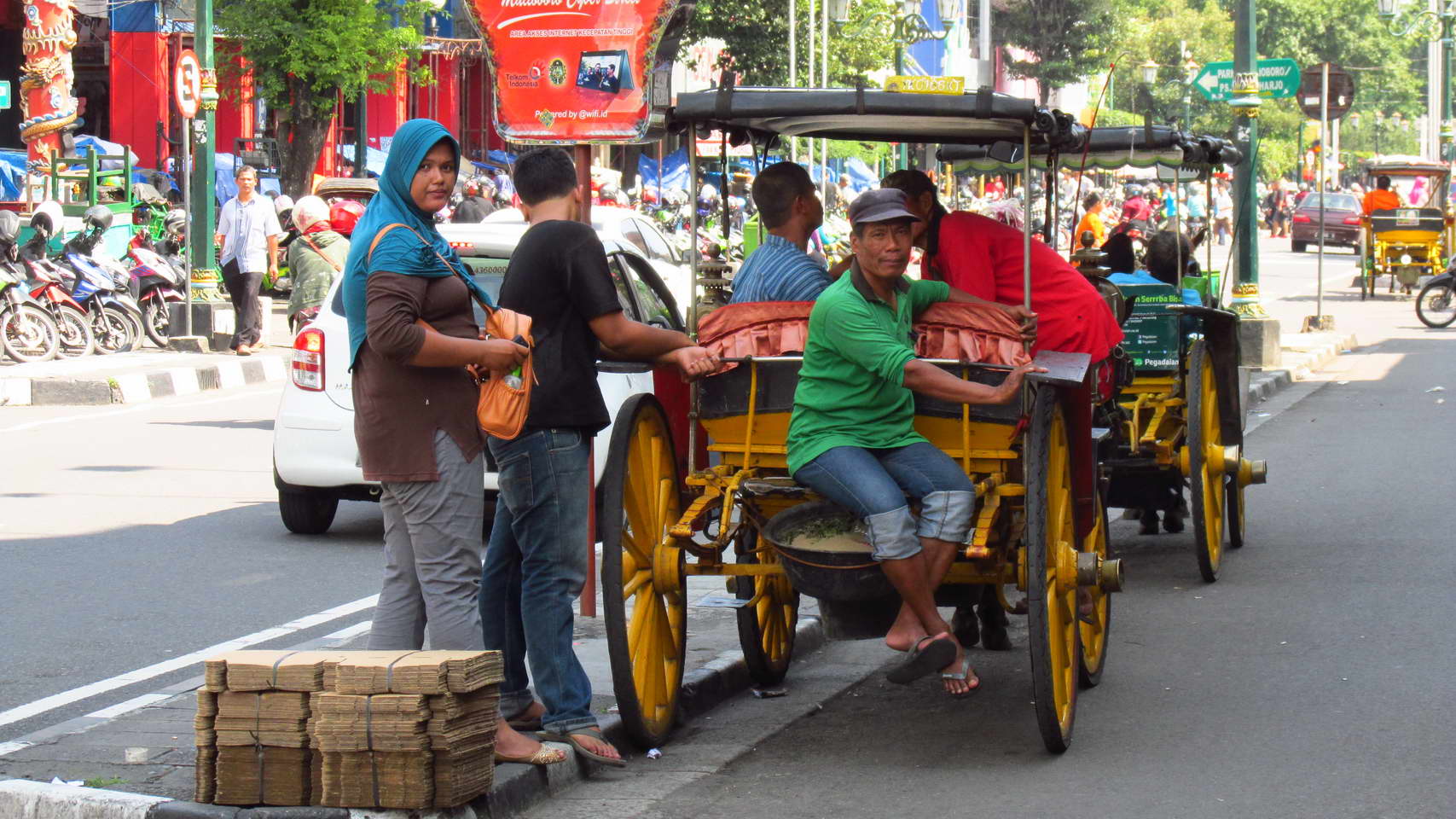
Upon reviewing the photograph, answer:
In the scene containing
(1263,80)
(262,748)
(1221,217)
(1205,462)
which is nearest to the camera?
(262,748)

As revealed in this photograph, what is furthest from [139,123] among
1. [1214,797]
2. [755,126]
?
[1214,797]

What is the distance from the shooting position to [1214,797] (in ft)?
16.9

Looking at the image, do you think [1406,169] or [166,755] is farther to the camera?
[1406,169]

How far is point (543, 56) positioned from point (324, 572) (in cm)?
351

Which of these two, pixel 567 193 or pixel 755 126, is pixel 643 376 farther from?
pixel 567 193

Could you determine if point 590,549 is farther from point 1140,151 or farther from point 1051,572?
point 1140,151

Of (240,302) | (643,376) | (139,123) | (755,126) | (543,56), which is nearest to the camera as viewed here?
(543,56)

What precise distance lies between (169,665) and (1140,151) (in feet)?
16.3

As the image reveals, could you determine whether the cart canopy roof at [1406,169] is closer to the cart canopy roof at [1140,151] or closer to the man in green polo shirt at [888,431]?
the cart canopy roof at [1140,151]

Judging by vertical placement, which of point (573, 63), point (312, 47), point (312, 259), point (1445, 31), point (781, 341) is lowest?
point (781, 341)

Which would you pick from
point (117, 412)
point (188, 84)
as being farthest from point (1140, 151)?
point (188, 84)

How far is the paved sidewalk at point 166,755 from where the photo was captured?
478 centimetres

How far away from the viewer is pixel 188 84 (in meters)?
18.5

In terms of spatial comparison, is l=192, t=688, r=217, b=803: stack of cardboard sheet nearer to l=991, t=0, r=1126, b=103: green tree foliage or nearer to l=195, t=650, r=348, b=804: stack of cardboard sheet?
l=195, t=650, r=348, b=804: stack of cardboard sheet
